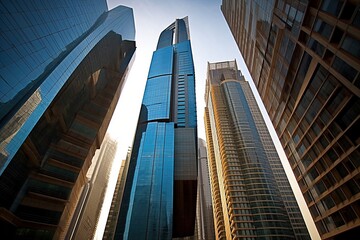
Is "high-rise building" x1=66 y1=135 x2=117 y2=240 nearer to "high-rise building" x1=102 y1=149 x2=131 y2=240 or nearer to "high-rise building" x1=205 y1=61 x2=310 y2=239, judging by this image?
"high-rise building" x1=102 y1=149 x2=131 y2=240

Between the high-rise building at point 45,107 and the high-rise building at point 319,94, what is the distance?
2906 cm


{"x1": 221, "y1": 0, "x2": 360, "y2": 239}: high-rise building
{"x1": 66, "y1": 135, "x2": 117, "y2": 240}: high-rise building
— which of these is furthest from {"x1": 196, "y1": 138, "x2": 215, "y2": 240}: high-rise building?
{"x1": 221, "y1": 0, "x2": 360, "y2": 239}: high-rise building

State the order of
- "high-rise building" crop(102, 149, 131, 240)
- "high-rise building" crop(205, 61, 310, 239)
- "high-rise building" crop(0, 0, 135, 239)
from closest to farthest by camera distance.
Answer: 1. "high-rise building" crop(0, 0, 135, 239)
2. "high-rise building" crop(102, 149, 131, 240)
3. "high-rise building" crop(205, 61, 310, 239)

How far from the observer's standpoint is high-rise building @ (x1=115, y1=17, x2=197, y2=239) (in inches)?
1561

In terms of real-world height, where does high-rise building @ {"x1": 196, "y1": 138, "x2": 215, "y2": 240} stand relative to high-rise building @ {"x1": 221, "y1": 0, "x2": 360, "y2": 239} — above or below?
above

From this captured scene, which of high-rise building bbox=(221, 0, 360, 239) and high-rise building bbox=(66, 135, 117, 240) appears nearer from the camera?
high-rise building bbox=(221, 0, 360, 239)

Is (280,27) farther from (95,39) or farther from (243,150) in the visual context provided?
(243,150)

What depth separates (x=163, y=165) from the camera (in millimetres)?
48594

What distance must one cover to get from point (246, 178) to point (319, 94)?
5718cm

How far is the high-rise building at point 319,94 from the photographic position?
571 inches

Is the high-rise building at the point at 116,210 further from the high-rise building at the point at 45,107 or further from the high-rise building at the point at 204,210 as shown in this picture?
the high-rise building at the point at 204,210

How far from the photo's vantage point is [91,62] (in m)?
40.8

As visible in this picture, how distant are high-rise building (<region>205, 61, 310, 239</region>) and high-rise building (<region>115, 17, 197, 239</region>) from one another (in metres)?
20.5

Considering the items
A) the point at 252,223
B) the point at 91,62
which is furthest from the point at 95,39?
the point at 252,223
